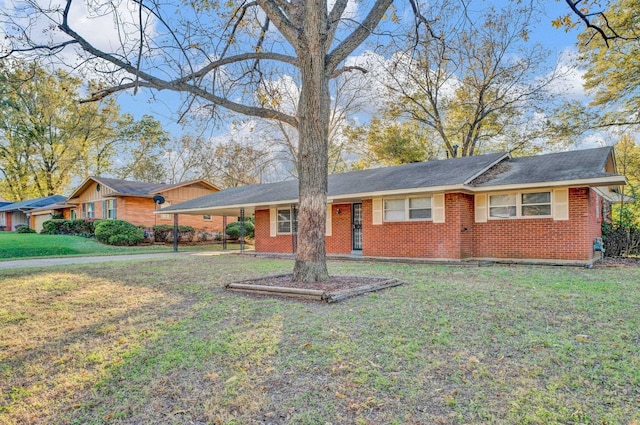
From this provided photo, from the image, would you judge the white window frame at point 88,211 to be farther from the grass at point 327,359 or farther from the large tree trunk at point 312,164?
the large tree trunk at point 312,164

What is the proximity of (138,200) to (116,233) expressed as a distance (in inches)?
172

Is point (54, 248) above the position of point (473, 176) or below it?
below

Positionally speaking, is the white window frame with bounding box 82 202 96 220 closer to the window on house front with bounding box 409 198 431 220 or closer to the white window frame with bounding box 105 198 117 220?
the white window frame with bounding box 105 198 117 220

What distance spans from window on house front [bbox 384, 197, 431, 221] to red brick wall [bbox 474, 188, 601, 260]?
1757mm

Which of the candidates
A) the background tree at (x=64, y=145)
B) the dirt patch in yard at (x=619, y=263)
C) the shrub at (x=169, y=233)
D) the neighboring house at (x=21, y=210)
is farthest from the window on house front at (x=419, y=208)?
the neighboring house at (x=21, y=210)

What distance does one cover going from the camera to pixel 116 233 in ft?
72.0

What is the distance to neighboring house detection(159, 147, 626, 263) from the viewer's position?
11.3 meters

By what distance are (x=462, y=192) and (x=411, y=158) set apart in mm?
14569

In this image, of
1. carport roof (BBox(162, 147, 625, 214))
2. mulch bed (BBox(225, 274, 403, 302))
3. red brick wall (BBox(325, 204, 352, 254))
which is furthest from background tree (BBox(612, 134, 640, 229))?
mulch bed (BBox(225, 274, 403, 302))

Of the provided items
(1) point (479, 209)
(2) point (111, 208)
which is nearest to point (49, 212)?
(2) point (111, 208)

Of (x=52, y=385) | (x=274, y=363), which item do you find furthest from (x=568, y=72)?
(x=52, y=385)

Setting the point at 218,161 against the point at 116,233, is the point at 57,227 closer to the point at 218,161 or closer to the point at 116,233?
the point at 116,233

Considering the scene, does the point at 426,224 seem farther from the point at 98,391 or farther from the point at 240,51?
the point at 98,391

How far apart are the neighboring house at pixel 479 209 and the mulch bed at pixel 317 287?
5319 mm
